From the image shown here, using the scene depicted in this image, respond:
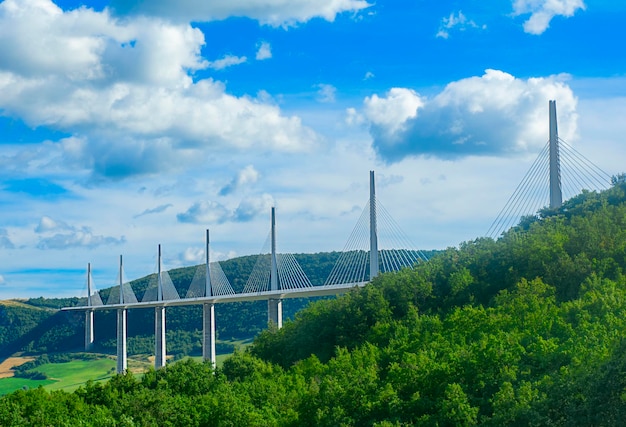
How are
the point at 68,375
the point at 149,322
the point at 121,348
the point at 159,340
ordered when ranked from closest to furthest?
the point at 159,340 → the point at 121,348 → the point at 68,375 → the point at 149,322

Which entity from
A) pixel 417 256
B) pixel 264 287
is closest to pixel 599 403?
pixel 417 256

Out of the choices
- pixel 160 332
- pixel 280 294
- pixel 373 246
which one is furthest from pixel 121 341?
pixel 373 246

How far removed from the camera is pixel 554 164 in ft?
143

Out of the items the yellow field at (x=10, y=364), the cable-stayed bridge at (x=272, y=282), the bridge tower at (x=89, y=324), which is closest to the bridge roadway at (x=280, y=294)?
the cable-stayed bridge at (x=272, y=282)

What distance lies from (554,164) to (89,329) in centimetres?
9334

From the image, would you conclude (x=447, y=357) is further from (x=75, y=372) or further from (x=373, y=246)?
(x=75, y=372)

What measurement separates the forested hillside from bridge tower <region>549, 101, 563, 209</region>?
2.91 metres

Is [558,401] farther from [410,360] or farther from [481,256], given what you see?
[481,256]

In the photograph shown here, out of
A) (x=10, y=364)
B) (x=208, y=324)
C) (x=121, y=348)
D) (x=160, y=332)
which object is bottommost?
(x=10, y=364)

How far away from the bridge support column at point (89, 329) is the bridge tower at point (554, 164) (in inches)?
3524

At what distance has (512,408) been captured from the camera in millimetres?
24781

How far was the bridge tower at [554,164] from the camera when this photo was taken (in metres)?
43.4

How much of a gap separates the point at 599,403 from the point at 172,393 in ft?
65.2

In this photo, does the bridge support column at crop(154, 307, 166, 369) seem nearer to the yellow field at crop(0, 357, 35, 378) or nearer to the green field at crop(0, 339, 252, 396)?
the green field at crop(0, 339, 252, 396)
